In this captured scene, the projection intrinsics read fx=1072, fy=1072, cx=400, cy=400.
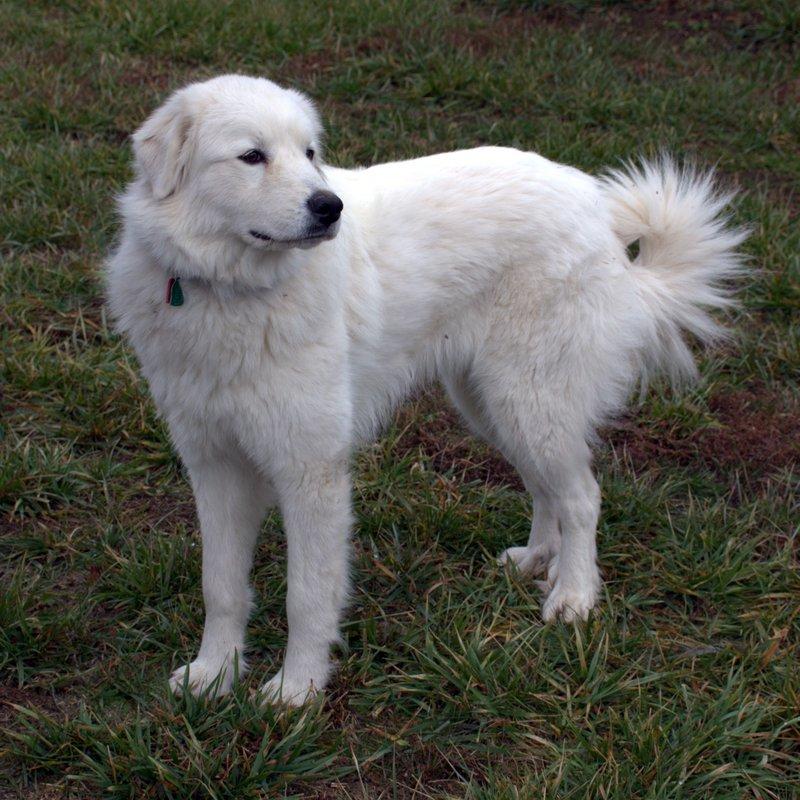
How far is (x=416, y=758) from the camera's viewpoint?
9.87ft

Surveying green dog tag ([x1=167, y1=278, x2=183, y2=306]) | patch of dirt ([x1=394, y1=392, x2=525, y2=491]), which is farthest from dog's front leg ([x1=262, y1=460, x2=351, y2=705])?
patch of dirt ([x1=394, y1=392, x2=525, y2=491])

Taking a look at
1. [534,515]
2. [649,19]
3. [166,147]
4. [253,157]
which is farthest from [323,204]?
[649,19]

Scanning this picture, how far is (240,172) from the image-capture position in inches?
109

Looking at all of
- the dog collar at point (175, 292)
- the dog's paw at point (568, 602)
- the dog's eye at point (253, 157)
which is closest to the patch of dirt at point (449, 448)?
the dog's paw at point (568, 602)

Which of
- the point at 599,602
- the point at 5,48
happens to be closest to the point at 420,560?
the point at 599,602

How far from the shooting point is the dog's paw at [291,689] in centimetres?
312

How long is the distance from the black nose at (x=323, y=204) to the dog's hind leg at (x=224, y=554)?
2.62ft

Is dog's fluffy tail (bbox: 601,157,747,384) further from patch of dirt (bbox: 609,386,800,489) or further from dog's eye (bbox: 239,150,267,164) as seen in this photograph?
dog's eye (bbox: 239,150,267,164)

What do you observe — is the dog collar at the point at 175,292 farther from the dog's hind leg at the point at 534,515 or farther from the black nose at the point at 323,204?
the dog's hind leg at the point at 534,515

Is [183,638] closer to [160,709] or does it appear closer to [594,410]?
[160,709]

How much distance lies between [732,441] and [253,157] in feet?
8.51

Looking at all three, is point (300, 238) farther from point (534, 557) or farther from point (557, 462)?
point (534, 557)

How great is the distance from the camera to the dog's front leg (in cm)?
303

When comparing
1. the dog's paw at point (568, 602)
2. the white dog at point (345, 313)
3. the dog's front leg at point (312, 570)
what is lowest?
the dog's paw at point (568, 602)
